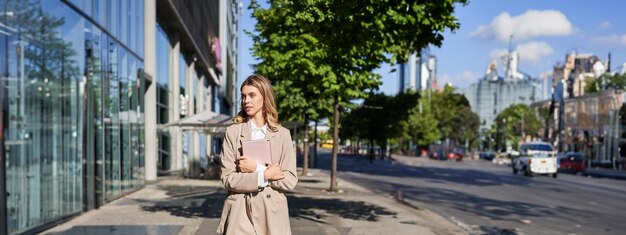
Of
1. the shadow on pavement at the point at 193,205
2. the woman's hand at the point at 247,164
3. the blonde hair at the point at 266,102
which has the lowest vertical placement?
the shadow on pavement at the point at 193,205

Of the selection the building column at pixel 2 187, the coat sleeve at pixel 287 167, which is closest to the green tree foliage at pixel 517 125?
the building column at pixel 2 187

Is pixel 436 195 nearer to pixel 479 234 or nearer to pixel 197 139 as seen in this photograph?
pixel 479 234

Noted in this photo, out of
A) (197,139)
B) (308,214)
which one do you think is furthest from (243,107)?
(197,139)

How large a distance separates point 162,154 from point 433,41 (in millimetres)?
19999

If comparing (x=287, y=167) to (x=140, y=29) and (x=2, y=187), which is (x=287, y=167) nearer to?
(x=2, y=187)

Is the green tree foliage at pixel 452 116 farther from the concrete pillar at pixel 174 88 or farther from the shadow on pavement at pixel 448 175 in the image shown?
the concrete pillar at pixel 174 88

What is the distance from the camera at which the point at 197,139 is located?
37.4 meters

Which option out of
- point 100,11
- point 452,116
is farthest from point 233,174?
point 452,116

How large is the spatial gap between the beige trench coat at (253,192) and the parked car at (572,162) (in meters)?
47.3

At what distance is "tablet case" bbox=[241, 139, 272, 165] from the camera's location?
366cm

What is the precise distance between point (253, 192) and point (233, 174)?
0.15 m

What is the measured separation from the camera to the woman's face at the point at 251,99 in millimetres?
3781

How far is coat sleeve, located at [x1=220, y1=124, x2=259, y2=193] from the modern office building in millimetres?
5533

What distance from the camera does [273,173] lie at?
3658 mm
